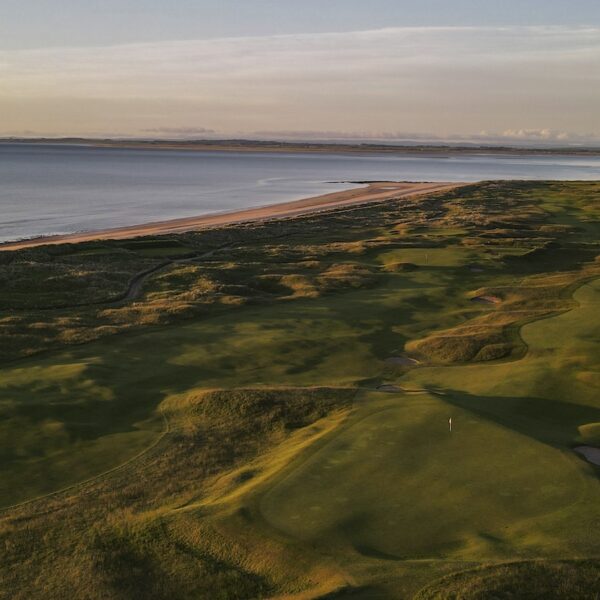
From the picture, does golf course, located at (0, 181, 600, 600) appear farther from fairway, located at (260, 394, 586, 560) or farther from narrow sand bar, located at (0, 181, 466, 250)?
narrow sand bar, located at (0, 181, 466, 250)

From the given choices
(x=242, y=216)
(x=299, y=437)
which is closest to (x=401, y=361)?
(x=299, y=437)

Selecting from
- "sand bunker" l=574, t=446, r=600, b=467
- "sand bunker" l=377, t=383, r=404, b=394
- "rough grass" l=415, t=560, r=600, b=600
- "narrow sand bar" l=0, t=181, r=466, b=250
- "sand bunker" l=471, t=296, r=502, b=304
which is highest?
"rough grass" l=415, t=560, r=600, b=600

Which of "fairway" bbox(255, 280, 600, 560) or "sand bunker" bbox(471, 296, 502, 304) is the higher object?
"fairway" bbox(255, 280, 600, 560)

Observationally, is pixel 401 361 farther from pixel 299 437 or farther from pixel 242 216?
pixel 242 216

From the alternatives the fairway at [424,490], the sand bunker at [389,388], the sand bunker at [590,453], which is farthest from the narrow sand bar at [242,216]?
the sand bunker at [590,453]

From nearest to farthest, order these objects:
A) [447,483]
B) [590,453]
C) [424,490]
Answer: [424,490] → [447,483] → [590,453]

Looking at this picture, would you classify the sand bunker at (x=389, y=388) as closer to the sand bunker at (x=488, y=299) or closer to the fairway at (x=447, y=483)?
the fairway at (x=447, y=483)

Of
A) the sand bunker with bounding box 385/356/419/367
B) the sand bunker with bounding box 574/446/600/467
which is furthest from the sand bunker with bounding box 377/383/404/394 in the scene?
the sand bunker with bounding box 574/446/600/467
